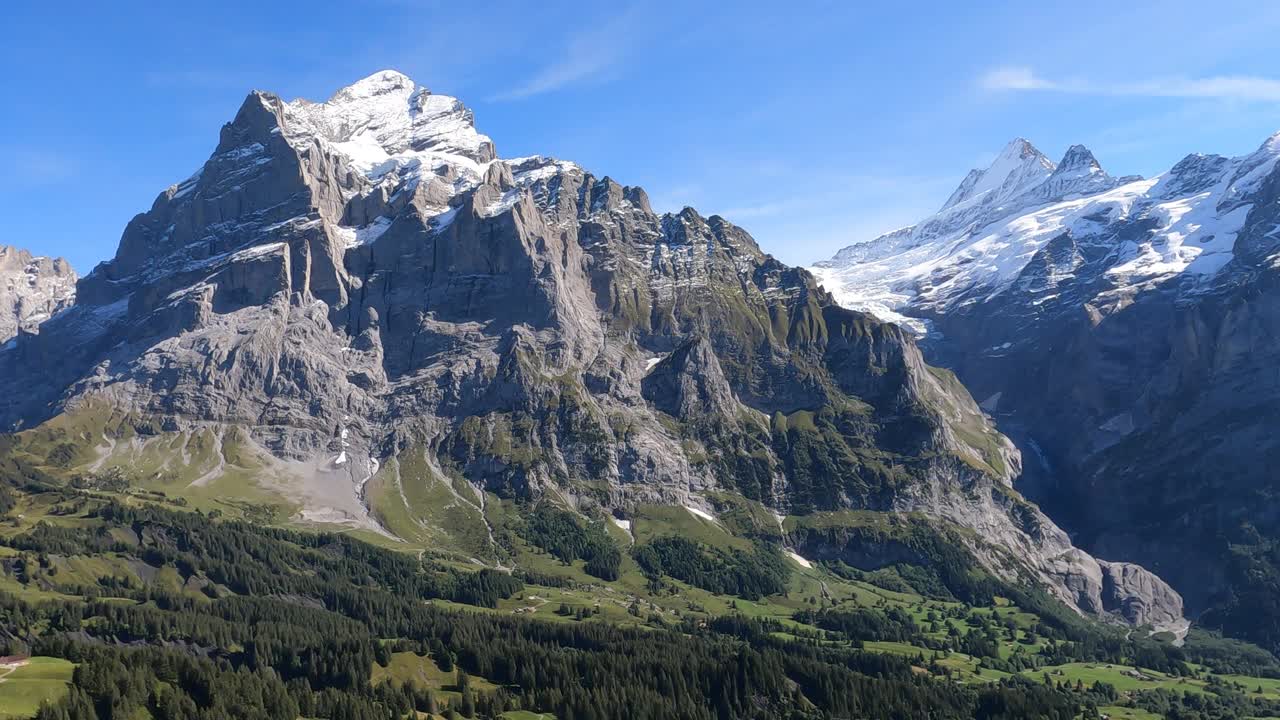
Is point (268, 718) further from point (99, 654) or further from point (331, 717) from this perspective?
point (99, 654)

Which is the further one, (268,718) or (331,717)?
(331,717)

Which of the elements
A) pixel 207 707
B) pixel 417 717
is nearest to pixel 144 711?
pixel 207 707

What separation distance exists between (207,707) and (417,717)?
33.0 metres

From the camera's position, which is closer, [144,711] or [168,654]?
[144,711]

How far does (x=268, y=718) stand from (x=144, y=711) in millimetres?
17696

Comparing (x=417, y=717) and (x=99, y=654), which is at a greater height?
(x=99, y=654)

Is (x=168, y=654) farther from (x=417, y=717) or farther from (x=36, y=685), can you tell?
(x=417, y=717)

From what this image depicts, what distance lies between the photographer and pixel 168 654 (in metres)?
200

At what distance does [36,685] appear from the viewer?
176m

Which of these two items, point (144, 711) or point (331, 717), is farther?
point (331, 717)

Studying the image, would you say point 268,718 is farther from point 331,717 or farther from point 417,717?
point 417,717

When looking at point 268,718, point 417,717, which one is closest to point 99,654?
point 268,718

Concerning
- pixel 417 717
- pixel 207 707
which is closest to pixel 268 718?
pixel 207 707

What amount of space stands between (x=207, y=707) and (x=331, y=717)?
62.7 feet
